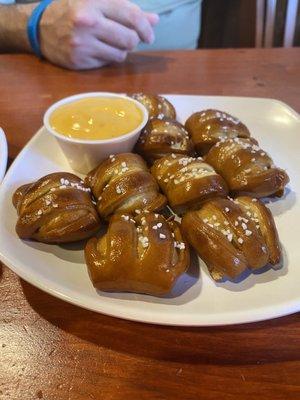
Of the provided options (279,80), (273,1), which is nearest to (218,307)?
(279,80)

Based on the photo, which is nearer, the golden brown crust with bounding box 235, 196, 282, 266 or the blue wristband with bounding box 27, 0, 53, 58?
the golden brown crust with bounding box 235, 196, 282, 266

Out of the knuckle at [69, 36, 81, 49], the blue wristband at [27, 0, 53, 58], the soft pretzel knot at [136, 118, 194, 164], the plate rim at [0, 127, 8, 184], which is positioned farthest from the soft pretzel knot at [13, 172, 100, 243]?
the blue wristband at [27, 0, 53, 58]

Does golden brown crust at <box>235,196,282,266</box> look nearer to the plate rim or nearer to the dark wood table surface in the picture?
the dark wood table surface

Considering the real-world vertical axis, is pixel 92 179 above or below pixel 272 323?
above

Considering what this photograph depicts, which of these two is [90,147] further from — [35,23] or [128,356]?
[35,23]

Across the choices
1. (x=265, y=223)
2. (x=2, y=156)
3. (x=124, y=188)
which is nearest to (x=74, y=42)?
(x=2, y=156)

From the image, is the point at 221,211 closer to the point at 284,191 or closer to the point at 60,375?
the point at 284,191
